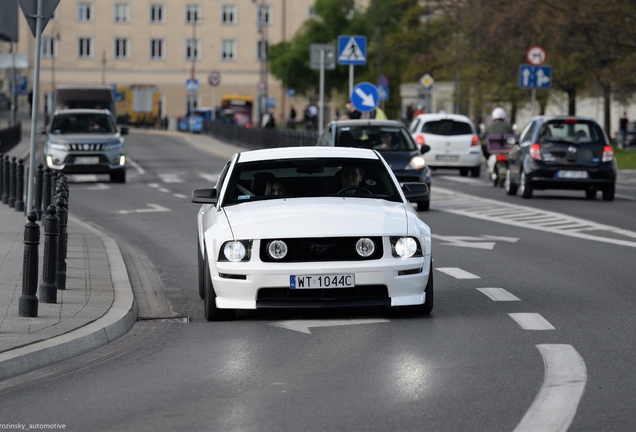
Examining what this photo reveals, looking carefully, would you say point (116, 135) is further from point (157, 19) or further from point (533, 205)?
point (157, 19)

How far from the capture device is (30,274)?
995cm

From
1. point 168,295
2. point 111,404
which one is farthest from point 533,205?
point 111,404

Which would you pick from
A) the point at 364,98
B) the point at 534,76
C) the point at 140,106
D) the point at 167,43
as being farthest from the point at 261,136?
the point at 167,43

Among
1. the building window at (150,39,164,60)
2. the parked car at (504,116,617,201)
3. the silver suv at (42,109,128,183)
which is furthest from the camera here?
the building window at (150,39,164,60)

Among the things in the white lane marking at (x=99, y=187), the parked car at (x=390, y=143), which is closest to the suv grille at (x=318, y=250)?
the parked car at (x=390, y=143)

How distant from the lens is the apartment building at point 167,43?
120m

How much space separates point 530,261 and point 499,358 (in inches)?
259

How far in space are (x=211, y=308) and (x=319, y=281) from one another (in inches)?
35.4

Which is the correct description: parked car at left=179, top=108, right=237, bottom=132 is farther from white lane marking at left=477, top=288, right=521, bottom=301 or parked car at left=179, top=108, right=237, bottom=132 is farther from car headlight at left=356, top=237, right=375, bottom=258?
car headlight at left=356, top=237, right=375, bottom=258

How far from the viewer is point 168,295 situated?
12.3 meters

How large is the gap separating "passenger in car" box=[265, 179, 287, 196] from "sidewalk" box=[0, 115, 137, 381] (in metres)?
1.39

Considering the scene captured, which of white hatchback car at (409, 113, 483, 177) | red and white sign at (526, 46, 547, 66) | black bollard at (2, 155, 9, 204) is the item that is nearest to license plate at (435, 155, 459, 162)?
white hatchback car at (409, 113, 483, 177)

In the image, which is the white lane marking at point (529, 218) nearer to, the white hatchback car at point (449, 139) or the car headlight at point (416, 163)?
the car headlight at point (416, 163)

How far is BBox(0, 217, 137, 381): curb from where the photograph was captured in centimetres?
821
